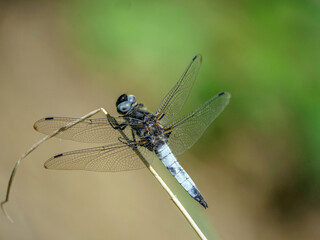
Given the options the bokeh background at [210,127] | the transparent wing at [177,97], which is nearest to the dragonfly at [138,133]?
the transparent wing at [177,97]

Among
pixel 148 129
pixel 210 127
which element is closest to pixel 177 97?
pixel 148 129

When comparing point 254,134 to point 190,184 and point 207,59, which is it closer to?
point 207,59

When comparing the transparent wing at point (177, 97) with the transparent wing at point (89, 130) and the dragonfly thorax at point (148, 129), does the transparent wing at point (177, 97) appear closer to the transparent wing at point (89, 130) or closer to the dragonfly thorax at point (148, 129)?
the dragonfly thorax at point (148, 129)

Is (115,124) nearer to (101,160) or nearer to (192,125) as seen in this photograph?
(101,160)

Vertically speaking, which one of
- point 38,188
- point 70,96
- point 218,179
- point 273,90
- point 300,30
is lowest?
point 218,179

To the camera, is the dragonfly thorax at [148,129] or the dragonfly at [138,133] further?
the dragonfly thorax at [148,129]

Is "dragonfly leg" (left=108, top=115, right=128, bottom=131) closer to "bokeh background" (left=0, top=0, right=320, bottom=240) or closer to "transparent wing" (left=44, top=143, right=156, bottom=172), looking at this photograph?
"transparent wing" (left=44, top=143, right=156, bottom=172)

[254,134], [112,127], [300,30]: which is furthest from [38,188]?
[300,30]

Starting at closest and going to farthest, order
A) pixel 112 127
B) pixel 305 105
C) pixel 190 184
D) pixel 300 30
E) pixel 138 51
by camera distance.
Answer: pixel 112 127 < pixel 190 184 < pixel 305 105 < pixel 300 30 < pixel 138 51

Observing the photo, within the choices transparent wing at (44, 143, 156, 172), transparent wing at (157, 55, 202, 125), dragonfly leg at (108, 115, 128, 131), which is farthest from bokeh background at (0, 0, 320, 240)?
dragonfly leg at (108, 115, 128, 131)
